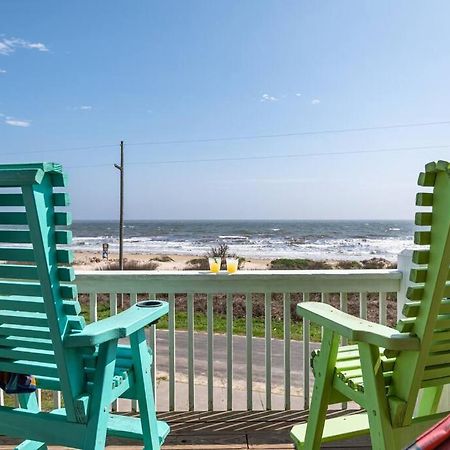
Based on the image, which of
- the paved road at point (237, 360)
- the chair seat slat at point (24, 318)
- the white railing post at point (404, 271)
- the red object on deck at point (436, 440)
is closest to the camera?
the red object on deck at point (436, 440)

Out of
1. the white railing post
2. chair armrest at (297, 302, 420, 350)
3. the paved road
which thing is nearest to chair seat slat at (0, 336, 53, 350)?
chair armrest at (297, 302, 420, 350)

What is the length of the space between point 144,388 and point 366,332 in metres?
0.84

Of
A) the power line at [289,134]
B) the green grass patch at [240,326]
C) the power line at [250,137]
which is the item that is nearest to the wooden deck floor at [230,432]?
the green grass patch at [240,326]

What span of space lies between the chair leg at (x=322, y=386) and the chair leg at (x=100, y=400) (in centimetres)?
74

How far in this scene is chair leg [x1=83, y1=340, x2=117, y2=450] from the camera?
1297mm

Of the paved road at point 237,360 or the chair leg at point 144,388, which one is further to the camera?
the paved road at point 237,360

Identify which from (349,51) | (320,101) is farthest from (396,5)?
(320,101)

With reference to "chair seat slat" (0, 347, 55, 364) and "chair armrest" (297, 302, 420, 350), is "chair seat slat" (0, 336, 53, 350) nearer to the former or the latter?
"chair seat slat" (0, 347, 55, 364)

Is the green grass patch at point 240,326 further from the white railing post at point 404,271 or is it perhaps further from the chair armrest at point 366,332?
the chair armrest at point 366,332

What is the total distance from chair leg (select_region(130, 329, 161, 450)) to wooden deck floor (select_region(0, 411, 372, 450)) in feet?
1.79

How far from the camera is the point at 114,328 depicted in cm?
132

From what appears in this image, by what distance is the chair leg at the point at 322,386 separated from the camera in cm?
154

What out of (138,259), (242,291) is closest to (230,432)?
(242,291)

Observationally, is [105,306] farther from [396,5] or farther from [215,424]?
[396,5]
